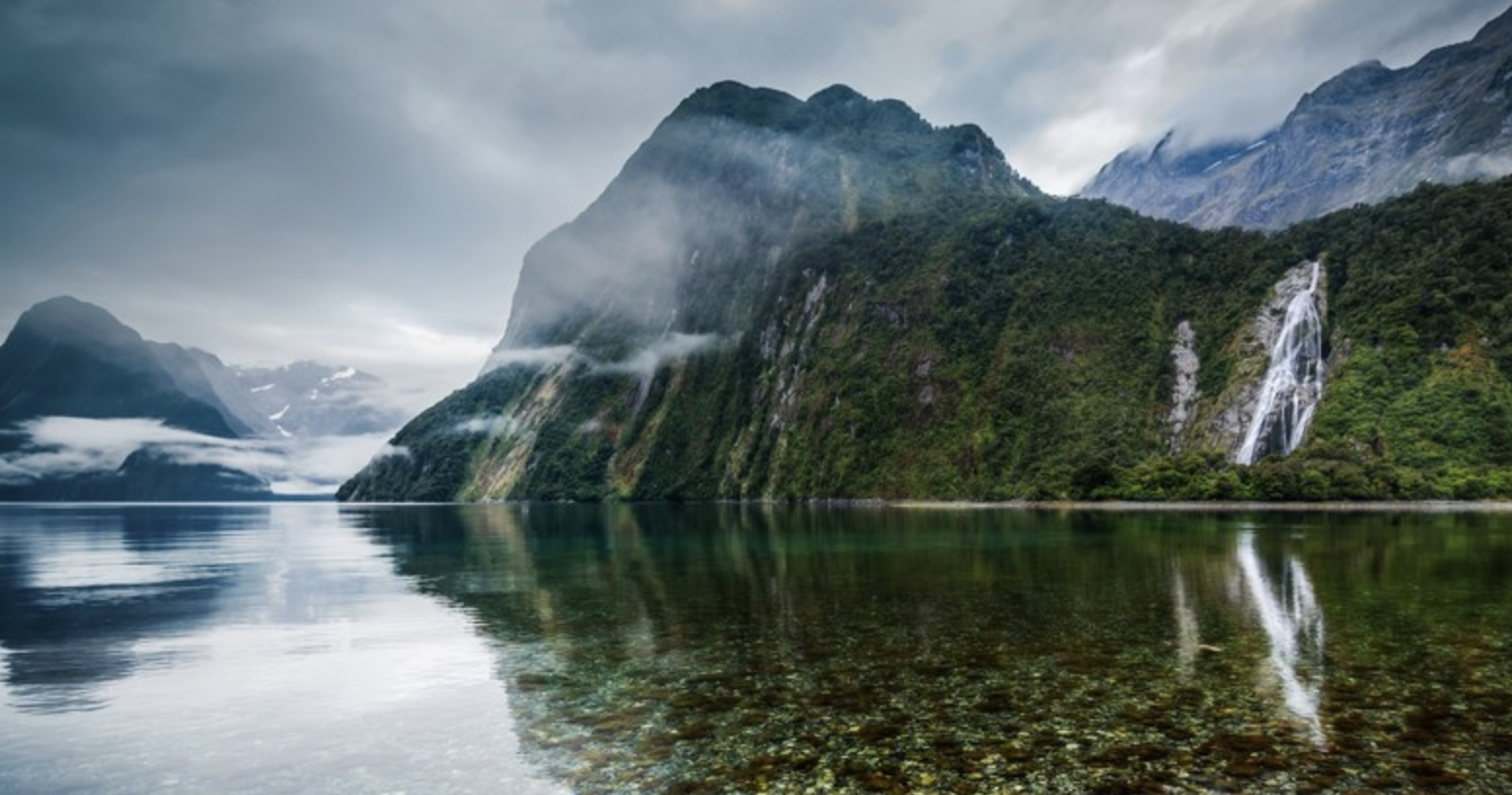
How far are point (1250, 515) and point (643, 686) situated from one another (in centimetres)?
12303

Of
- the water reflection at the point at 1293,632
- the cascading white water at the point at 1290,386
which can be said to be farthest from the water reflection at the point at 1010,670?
the cascading white water at the point at 1290,386

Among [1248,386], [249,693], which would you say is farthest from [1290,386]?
[249,693]

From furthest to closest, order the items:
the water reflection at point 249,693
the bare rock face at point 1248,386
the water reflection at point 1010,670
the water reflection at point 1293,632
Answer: the bare rock face at point 1248,386 → the water reflection at point 1293,632 → the water reflection at point 249,693 → the water reflection at point 1010,670

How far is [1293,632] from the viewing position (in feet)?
114

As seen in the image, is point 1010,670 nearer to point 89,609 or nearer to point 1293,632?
point 1293,632

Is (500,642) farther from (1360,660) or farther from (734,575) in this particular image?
(1360,660)

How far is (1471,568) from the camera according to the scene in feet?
175

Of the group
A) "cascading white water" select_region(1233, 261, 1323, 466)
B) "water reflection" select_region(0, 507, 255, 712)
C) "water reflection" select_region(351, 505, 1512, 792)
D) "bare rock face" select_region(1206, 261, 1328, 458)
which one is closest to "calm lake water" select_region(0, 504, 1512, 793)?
"water reflection" select_region(351, 505, 1512, 792)

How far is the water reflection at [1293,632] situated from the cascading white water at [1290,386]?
13315 centimetres

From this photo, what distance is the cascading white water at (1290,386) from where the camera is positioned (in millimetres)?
172250

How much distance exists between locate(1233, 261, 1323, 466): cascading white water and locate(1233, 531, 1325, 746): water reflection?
437ft

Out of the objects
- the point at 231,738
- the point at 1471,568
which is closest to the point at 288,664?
the point at 231,738

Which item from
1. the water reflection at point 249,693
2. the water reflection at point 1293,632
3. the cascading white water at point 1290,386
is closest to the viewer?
the water reflection at point 249,693

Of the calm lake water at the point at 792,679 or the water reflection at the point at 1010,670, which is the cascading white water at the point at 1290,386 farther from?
the calm lake water at the point at 792,679
